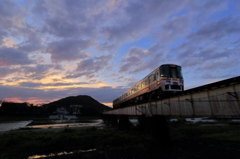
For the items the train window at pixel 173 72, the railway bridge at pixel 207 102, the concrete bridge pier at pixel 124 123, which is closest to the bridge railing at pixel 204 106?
the railway bridge at pixel 207 102

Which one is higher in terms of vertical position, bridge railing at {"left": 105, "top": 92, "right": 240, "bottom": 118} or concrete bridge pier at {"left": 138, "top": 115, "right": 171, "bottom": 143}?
bridge railing at {"left": 105, "top": 92, "right": 240, "bottom": 118}

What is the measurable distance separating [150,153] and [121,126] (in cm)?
2239

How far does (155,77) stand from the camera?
58.5 feet

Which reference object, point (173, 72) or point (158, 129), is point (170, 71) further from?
point (158, 129)

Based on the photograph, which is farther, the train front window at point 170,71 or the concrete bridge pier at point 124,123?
the concrete bridge pier at point 124,123

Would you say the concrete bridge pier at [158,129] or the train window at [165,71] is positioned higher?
the train window at [165,71]

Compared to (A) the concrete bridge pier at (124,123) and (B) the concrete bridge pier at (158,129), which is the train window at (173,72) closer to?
(B) the concrete bridge pier at (158,129)

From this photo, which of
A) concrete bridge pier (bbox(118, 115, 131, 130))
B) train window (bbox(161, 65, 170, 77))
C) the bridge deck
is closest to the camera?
the bridge deck

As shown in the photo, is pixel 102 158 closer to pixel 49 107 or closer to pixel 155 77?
pixel 155 77

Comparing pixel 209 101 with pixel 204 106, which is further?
pixel 204 106

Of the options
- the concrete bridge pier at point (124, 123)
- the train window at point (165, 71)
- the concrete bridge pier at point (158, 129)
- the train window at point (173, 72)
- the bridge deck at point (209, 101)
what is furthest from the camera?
the concrete bridge pier at point (124, 123)

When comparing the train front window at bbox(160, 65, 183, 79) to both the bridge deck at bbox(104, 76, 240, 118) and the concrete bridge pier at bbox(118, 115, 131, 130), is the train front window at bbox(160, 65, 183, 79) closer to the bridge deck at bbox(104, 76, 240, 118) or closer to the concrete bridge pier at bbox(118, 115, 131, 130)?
the bridge deck at bbox(104, 76, 240, 118)

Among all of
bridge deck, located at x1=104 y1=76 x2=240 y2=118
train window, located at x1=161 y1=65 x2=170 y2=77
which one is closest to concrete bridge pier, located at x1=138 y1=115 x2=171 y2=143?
bridge deck, located at x1=104 y1=76 x2=240 y2=118

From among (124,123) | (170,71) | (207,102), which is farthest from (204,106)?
(124,123)
